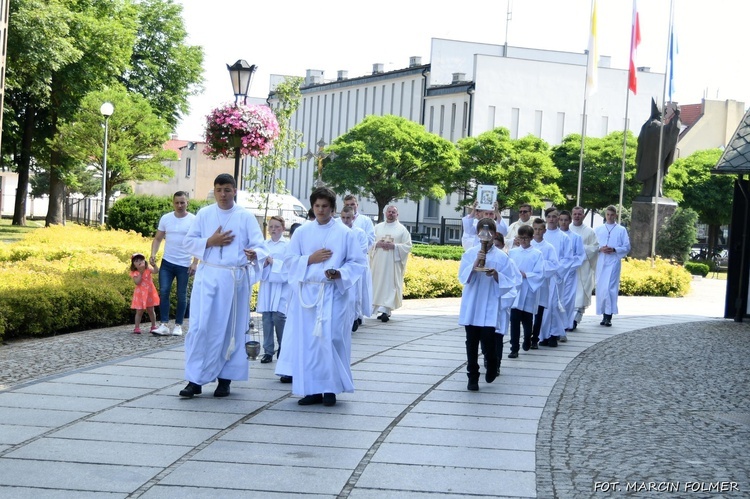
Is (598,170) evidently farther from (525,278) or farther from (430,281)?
(525,278)

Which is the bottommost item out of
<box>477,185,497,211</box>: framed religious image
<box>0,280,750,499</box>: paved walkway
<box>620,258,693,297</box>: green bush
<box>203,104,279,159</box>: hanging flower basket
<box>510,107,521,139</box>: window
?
<box>0,280,750,499</box>: paved walkway

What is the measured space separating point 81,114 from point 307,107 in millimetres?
51346

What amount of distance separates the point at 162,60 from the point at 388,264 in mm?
38164

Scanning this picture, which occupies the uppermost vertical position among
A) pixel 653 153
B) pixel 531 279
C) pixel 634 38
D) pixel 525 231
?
pixel 634 38

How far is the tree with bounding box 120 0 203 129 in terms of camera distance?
5216cm

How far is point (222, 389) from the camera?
8883 millimetres

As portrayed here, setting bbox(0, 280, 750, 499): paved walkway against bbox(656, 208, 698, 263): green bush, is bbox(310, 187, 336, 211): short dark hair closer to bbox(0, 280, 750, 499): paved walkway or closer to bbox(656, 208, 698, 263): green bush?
bbox(0, 280, 750, 499): paved walkway

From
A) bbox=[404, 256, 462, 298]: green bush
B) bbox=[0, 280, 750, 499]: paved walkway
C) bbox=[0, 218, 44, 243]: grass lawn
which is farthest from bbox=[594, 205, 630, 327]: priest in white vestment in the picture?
bbox=[0, 218, 44, 243]: grass lawn

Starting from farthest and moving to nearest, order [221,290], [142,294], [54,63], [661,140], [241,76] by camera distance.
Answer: [54,63]
[661,140]
[241,76]
[142,294]
[221,290]

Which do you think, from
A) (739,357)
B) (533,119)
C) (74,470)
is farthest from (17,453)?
(533,119)

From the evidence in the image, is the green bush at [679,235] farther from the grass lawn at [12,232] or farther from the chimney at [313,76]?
the chimney at [313,76]

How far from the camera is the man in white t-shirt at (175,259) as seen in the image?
13.1 m

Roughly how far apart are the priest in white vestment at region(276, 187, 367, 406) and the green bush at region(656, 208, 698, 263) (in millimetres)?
25113

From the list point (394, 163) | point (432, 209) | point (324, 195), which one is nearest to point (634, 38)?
point (324, 195)
